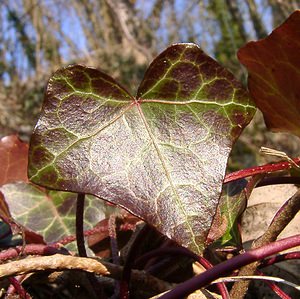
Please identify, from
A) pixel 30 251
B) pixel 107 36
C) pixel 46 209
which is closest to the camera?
pixel 30 251

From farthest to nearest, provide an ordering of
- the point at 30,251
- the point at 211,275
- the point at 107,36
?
the point at 107,36, the point at 30,251, the point at 211,275

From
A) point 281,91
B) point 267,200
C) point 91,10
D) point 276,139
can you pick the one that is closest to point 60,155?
point 281,91

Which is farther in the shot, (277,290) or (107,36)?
(107,36)

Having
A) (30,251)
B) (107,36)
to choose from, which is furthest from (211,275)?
(107,36)

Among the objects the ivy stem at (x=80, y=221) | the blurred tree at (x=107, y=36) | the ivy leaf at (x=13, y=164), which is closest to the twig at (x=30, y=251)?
the ivy stem at (x=80, y=221)

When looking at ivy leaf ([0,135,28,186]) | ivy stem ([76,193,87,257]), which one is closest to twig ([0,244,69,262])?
ivy stem ([76,193,87,257])

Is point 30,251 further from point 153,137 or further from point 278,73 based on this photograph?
point 278,73

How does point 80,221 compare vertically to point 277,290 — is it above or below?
above
